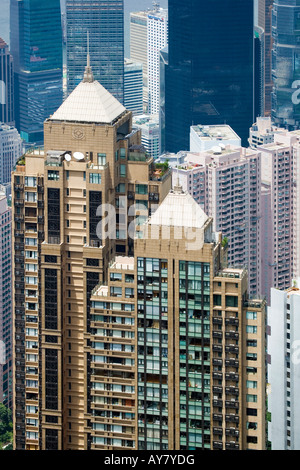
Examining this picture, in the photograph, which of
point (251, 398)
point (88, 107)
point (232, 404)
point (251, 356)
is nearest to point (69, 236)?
point (88, 107)

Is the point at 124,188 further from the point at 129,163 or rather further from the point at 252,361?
the point at 252,361

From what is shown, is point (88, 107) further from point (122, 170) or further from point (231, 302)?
point (231, 302)

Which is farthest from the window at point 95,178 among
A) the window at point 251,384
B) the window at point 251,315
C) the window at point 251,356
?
the window at point 251,384

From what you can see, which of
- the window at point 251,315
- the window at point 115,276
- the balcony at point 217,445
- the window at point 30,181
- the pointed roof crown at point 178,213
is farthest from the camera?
the window at point 30,181

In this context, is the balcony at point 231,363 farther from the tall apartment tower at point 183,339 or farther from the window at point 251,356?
the window at point 251,356

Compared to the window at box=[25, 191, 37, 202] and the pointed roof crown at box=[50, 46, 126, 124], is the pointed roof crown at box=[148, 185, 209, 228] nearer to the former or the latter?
the pointed roof crown at box=[50, 46, 126, 124]

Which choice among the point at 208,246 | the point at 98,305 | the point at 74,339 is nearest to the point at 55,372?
the point at 74,339
